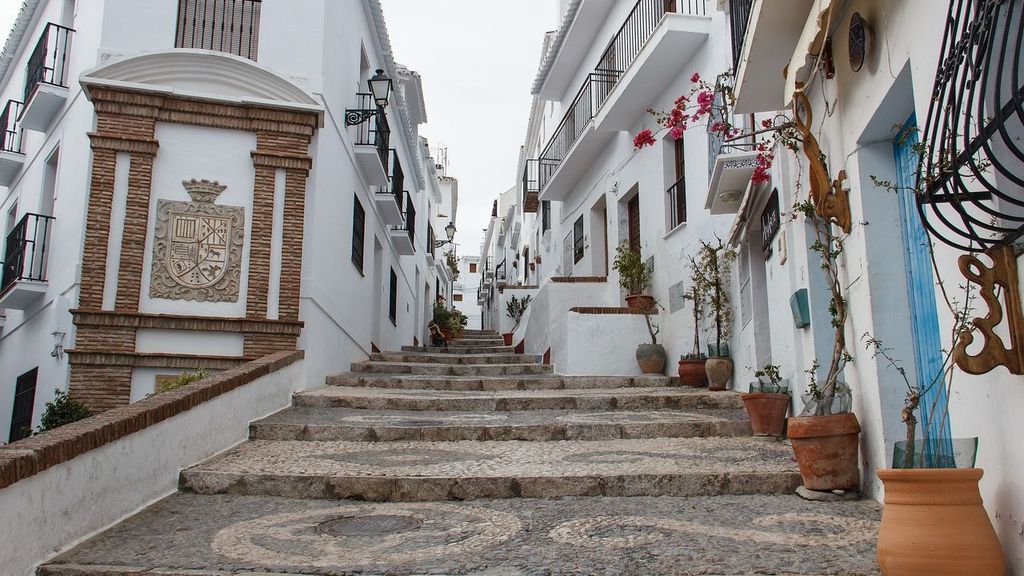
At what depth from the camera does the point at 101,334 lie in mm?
8031

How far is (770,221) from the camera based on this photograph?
6.60 meters

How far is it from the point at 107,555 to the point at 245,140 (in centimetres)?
613

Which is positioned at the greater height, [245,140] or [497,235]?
[497,235]

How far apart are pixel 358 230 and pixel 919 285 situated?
354 inches

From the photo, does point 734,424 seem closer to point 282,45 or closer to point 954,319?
point 954,319

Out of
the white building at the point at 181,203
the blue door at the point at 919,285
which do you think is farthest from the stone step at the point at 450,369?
the blue door at the point at 919,285

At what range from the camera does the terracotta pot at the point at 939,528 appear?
8.94 feet

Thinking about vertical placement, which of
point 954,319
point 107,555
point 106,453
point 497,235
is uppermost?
point 497,235

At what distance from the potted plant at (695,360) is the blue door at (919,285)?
16.3 ft

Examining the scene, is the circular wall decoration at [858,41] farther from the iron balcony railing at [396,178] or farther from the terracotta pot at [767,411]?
the iron balcony railing at [396,178]

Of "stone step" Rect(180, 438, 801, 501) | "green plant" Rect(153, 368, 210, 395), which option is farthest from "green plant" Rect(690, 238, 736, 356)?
"green plant" Rect(153, 368, 210, 395)

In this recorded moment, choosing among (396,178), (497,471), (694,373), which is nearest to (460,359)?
(396,178)

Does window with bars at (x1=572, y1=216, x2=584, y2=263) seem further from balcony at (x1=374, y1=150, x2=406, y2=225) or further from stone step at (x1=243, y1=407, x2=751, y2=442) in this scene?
stone step at (x1=243, y1=407, x2=751, y2=442)

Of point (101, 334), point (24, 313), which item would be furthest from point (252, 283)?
point (24, 313)
